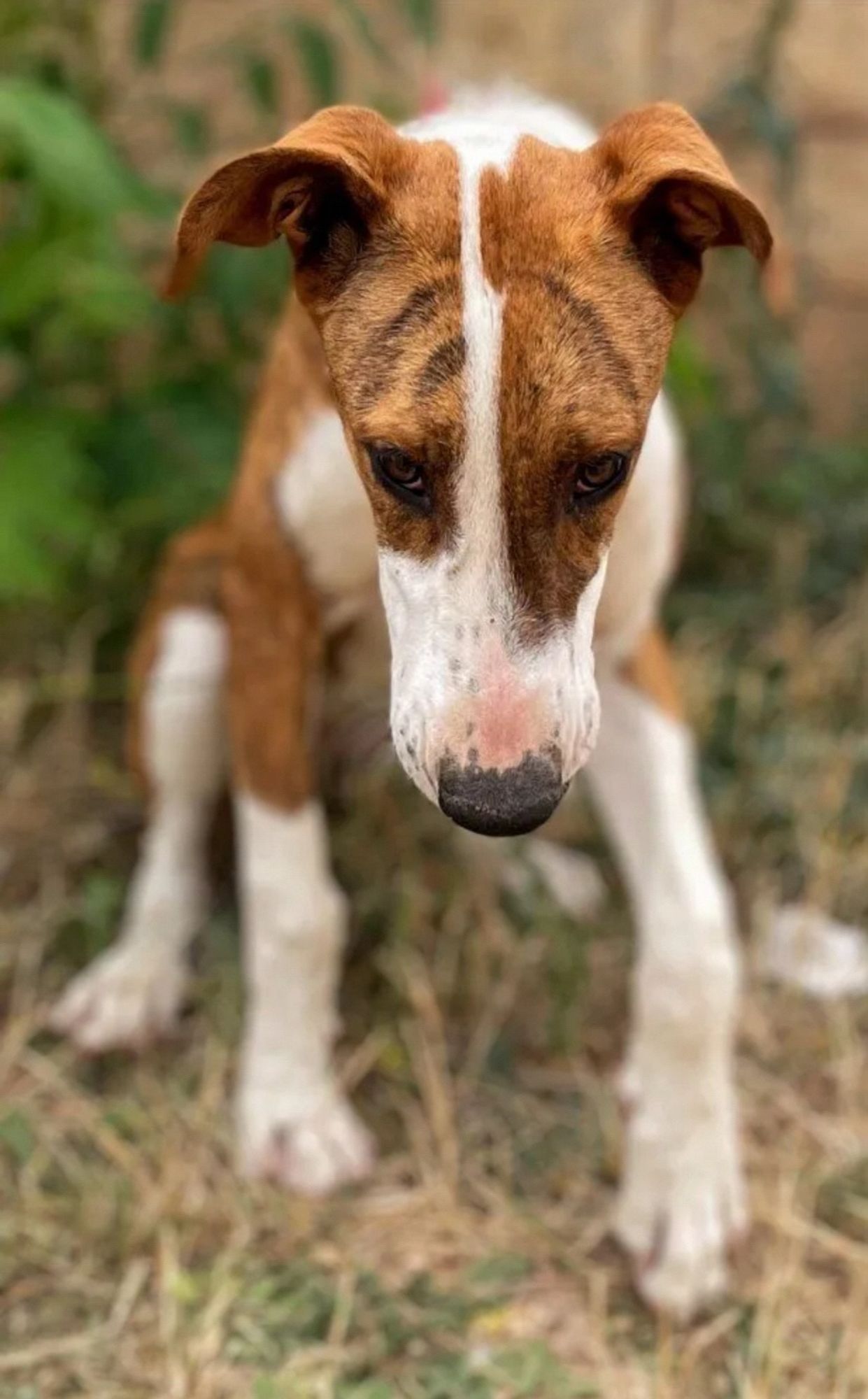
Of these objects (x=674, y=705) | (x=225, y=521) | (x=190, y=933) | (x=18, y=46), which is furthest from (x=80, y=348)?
(x=674, y=705)

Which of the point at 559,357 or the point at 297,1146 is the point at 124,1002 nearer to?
the point at 297,1146

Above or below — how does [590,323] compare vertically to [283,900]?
above

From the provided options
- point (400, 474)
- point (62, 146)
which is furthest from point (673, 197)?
point (62, 146)

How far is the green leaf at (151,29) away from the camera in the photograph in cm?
308

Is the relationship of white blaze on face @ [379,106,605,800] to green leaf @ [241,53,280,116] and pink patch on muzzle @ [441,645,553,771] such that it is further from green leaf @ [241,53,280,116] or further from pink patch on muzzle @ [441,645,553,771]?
green leaf @ [241,53,280,116]

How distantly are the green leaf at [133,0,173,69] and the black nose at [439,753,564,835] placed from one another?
1779 mm

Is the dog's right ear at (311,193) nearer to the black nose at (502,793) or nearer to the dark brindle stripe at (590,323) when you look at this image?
the dark brindle stripe at (590,323)

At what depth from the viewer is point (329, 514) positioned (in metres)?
2.34

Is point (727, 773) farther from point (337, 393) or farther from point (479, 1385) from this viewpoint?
point (337, 393)

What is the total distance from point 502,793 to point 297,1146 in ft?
3.65

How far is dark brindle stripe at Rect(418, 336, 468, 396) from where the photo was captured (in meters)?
1.79

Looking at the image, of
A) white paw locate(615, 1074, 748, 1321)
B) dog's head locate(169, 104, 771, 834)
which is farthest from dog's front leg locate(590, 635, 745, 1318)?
dog's head locate(169, 104, 771, 834)

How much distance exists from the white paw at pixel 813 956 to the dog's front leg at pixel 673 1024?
1.71ft

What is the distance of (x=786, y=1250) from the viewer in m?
2.62
